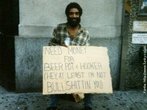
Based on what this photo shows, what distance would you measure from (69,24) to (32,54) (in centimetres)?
110

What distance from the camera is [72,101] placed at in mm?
5430

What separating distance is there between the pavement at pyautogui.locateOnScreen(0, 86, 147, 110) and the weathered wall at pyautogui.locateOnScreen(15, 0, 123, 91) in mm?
279

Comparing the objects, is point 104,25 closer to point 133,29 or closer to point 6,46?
point 133,29

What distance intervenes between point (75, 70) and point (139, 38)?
191 centimetres

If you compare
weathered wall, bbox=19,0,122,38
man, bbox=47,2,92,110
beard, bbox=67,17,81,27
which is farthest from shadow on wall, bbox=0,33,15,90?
beard, bbox=67,17,81,27

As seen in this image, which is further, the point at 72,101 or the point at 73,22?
the point at 72,101

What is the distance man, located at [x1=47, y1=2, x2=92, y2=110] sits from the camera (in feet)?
16.8

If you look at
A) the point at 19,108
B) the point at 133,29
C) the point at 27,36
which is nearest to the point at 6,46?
the point at 27,36

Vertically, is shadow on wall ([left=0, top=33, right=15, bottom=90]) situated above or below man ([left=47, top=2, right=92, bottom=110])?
below

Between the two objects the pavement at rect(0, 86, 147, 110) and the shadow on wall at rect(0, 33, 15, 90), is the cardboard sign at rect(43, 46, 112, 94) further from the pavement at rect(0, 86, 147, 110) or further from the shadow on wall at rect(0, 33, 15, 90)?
the shadow on wall at rect(0, 33, 15, 90)

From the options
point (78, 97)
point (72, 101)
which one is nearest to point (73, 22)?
point (78, 97)

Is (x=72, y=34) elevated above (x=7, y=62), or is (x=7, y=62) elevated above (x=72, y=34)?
(x=72, y=34)

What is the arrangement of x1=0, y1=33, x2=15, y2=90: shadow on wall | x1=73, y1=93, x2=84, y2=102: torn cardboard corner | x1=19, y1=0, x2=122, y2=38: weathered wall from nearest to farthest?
x1=73, y1=93, x2=84, y2=102: torn cardboard corner, x1=19, y1=0, x2=122, y2=38: weathered wall, x1=0, y1=33, x2=15, y2=90: shadow on wall

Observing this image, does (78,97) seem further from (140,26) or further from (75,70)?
(140,26)
